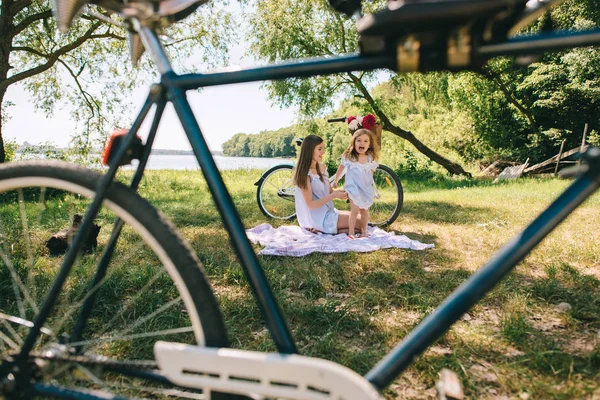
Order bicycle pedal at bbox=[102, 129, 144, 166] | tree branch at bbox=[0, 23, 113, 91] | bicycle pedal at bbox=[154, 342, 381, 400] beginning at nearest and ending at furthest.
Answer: bicycle pedal at bbox=[154, 342, 381, 400] < bicycle pedal at bbox=[102, 129, 144, 166] < tree branch at bbox=[0, 23, 113, 91]

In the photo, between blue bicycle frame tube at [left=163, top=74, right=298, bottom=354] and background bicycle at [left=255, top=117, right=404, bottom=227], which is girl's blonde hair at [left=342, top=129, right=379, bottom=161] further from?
blue bicycle frame tube at [left=163, top=74, right=298, bottom=354]

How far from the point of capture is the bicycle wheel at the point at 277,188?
207 inches

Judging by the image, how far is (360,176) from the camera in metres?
4.31

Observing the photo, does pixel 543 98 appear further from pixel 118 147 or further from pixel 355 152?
pixel 118 147

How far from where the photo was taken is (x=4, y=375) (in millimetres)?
1110

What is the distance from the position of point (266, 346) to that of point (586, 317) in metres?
1.69

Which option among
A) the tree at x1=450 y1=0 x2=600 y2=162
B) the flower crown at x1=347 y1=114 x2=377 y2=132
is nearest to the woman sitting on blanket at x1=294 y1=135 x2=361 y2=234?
the flower crown at x1=347 y1=114 x2=377 y2=132

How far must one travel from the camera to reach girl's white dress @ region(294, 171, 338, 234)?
4512 mm

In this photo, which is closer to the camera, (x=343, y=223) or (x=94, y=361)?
(x=94, y=361)

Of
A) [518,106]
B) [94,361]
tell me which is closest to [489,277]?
[94,361]

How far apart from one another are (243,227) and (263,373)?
1.22 ft

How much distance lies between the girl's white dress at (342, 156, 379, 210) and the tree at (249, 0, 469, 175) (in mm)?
10270

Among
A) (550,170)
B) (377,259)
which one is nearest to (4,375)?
(377,259)

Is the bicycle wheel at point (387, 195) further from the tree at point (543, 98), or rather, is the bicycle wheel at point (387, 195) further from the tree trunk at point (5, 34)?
the tree at point (543, 98)
